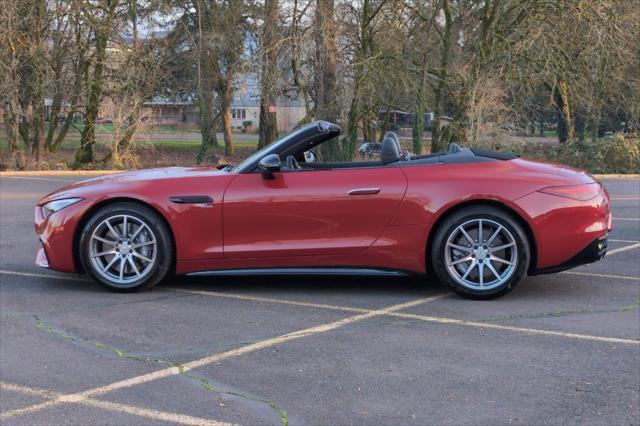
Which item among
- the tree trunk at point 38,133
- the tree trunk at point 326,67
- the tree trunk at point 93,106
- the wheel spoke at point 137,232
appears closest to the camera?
the wheel spoke at point 137,232

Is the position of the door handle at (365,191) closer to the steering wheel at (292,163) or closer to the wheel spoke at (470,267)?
the steering wheel at (292,163)

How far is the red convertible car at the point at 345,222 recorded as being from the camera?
233 inches

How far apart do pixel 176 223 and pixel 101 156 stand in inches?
935

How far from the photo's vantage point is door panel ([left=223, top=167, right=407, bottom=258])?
5984mm

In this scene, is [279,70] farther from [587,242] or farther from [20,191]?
[587,242]

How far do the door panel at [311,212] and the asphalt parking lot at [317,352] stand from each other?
0.45 metres

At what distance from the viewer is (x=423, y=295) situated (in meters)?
6.24

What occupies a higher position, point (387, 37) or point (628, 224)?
point (387, 37)

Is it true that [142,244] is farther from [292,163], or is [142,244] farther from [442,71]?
[442,71]

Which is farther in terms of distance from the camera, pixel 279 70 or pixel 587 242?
pixel 279 70

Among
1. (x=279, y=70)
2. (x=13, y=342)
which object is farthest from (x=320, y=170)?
(x=279, y=70)

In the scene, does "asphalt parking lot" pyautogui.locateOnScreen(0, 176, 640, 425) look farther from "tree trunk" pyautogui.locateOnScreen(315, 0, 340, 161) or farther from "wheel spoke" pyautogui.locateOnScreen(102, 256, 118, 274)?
"tree trunk" pyautogui.locateOnScreen(315, 0, 340, 161)

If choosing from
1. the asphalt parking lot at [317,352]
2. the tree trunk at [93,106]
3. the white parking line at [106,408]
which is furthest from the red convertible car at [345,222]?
the tree trunk at [93,106]

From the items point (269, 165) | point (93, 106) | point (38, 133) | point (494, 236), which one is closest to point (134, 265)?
point (269, 165)
